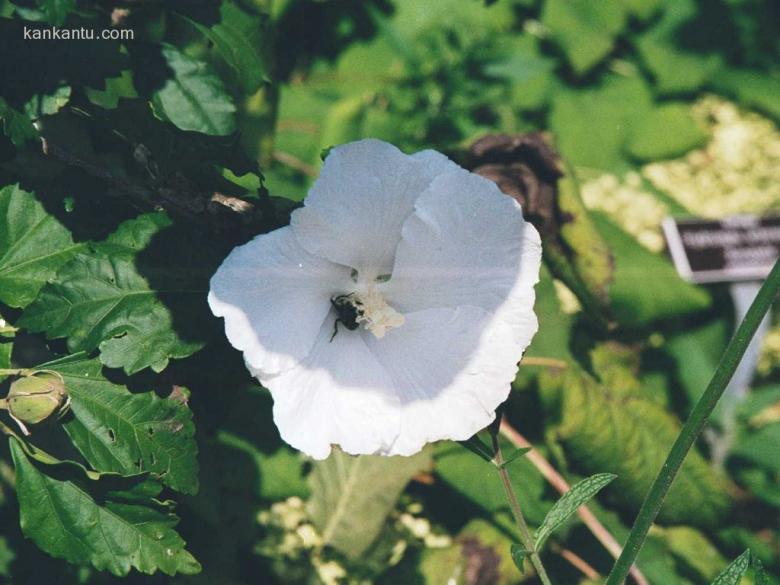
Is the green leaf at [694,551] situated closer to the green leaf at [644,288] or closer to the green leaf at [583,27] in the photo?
the green leaf at [644,288]

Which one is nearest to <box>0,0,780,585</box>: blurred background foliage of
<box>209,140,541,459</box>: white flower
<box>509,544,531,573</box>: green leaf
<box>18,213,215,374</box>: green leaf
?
<box>18,213,215,374</box>: green leaf

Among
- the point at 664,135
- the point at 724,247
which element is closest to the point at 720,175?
the point at 664,135

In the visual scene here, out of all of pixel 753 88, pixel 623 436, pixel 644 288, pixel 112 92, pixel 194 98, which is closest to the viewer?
pixel 194 98

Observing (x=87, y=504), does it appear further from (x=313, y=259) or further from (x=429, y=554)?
(x=429, y=554)

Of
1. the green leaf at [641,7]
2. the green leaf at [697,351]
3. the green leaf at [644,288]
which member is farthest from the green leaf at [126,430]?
the green leaf at [641,7]

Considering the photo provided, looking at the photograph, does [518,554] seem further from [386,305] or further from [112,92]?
[112,92]

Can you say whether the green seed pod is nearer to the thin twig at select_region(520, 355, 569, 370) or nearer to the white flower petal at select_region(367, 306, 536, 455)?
the white flower petal at select_region(367, 306, 536, 455)

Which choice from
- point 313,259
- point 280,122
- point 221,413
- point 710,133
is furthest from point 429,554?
point 710,133
